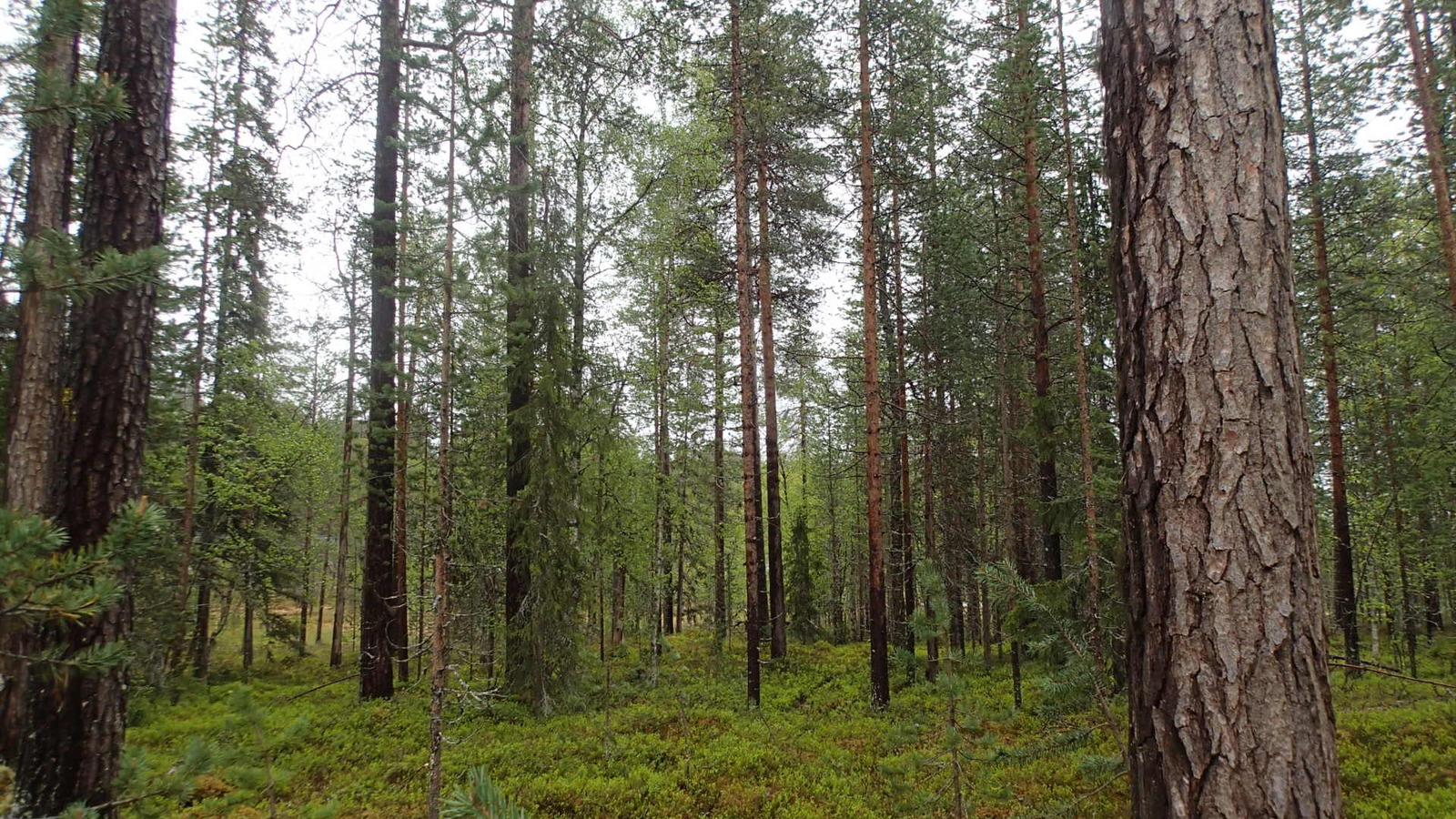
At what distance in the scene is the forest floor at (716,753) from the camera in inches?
218

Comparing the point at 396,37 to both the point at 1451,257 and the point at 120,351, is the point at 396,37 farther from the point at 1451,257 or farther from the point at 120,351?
the point at 1451,257

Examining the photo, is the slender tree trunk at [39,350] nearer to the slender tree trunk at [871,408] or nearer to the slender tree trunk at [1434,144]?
the slender tree trunk at [871,408]

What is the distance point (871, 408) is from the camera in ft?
33.7

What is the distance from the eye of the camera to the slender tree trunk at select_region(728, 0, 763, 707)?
1065cm

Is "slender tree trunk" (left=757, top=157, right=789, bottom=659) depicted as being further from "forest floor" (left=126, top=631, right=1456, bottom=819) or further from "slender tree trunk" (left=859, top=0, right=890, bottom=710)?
"forest floor" (left=126, top=631, right=1456, bottom=819)

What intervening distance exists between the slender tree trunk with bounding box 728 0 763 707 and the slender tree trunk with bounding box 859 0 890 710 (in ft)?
6.67

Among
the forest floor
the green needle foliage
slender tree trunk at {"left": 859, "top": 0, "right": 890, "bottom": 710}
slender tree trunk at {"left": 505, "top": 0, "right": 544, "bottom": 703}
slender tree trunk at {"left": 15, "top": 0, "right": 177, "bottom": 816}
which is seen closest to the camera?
the green needle foliage

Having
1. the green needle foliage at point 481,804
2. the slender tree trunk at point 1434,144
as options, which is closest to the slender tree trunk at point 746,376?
Result: the green needle foliage at point 481,804

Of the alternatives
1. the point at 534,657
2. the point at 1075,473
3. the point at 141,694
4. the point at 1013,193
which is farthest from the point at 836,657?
the point at 141,694

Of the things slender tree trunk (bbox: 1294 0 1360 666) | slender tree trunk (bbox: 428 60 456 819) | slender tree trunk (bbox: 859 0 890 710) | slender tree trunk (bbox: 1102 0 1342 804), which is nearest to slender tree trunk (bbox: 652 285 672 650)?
slender tree trunk (bbox: 859 0 890 710)

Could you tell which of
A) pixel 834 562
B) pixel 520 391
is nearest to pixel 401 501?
pixel 520 391

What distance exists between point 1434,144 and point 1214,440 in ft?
44.2

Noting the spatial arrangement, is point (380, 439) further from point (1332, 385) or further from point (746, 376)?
point (1332, 385)

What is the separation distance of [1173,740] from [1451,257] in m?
13.3
